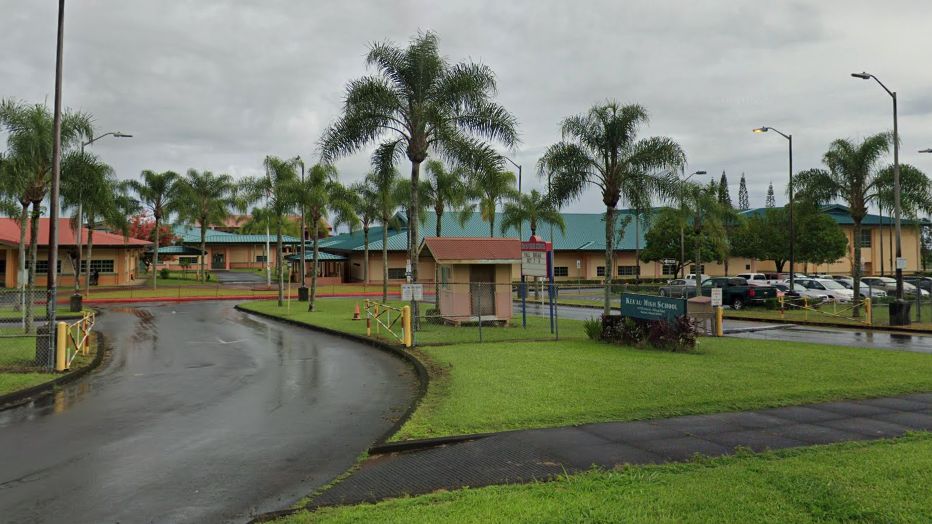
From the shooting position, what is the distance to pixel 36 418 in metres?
9.39

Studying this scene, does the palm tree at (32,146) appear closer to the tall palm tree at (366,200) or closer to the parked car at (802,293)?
the tall palm tree at (366,200)

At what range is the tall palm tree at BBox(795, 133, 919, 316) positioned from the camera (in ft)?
91.8

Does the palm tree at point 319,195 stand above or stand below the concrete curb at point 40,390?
above

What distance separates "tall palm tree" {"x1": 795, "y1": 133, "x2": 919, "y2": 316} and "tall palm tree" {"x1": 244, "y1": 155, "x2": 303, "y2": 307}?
997 inches

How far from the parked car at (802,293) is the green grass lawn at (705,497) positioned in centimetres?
2812

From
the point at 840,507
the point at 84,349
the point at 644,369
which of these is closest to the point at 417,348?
the point at 644,369

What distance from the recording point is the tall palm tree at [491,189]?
22.0 m

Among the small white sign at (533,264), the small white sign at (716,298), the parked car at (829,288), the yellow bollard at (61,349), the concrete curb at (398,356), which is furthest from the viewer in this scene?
the parked car at (829,288)

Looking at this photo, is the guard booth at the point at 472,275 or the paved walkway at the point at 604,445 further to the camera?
the guard booth at the point at 472,275

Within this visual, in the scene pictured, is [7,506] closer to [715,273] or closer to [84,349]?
[84,349]

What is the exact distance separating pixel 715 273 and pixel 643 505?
71972 mm

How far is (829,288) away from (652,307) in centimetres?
2485

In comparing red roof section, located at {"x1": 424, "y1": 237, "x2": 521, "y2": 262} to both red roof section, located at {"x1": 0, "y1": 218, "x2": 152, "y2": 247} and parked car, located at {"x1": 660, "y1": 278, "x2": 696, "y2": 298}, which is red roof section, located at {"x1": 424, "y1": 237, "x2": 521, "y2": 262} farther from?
red roof section, located at {"x1": 0, "y1": 218, "x2": 152, "y2": 247}

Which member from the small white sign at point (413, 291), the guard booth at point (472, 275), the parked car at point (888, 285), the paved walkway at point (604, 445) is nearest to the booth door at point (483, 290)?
the guard booth at point (472, 275)
